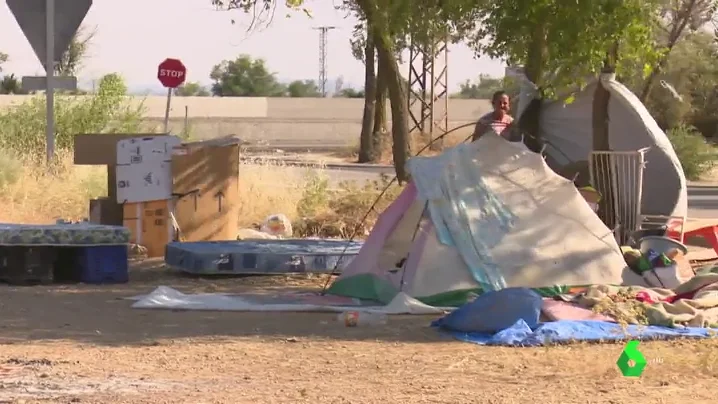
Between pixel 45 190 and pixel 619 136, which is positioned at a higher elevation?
pixel 619 136

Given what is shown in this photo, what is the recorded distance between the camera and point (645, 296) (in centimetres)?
943

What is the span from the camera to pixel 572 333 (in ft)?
27.6

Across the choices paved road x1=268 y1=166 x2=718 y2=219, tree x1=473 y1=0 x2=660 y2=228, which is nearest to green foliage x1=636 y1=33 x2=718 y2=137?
paved road x1=268 y1=166 x2=718 y2=219

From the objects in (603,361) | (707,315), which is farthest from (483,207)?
(603,361)

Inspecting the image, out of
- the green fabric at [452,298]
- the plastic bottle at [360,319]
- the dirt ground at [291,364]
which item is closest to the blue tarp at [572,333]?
the dirt ground at [291,364]

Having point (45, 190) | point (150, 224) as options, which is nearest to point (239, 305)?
point (150, 224)

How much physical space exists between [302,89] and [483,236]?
290ft

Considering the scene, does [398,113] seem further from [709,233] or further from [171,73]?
[709,233]

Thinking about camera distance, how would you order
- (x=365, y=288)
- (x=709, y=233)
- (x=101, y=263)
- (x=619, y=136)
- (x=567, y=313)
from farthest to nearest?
(x=619, y=136) < (x=709, y=233) < (x=101, y=263) < (x=365, y=288) < (x=567, y=313)

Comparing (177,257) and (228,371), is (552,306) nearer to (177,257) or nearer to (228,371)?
(228,371)

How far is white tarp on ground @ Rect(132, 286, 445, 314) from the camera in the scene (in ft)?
Answer: 31.2

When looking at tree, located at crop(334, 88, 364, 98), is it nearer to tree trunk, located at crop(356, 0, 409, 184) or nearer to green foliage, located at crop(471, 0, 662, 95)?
tree trunk, located at crop(356, 0, 409, 184)

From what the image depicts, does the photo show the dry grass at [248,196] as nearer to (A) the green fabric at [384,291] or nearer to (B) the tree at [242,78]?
(A) the green fabric at [384,291]

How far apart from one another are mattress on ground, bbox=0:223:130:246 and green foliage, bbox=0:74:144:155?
8275mm
